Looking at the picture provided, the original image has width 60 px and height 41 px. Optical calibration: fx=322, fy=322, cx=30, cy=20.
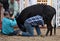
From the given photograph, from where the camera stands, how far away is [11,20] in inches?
484

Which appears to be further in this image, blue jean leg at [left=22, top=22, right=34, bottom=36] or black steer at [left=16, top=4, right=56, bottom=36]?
black steer at [left=16, top=4, right=56, bottom=36]

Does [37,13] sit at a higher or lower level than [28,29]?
higher

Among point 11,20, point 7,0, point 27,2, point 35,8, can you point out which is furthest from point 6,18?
point 27,2

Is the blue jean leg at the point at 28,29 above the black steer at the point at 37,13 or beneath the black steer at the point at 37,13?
beneath

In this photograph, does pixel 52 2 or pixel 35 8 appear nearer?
pixel 35 8

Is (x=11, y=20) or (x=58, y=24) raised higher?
(x=11, y=20)

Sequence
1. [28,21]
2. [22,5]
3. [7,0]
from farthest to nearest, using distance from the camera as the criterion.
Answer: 1. [22,5]
2. [7,0]
3. [28,21]

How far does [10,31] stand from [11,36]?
0.24 metres

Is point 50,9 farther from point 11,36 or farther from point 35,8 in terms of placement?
point 11,36

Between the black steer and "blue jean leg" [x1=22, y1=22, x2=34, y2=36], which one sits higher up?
the black steer

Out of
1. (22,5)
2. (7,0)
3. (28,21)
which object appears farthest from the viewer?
(22,5)

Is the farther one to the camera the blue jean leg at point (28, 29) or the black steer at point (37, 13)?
the black steer at point (37, 13)

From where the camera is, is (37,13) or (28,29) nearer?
(28,29)

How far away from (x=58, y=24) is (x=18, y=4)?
2.34 m
